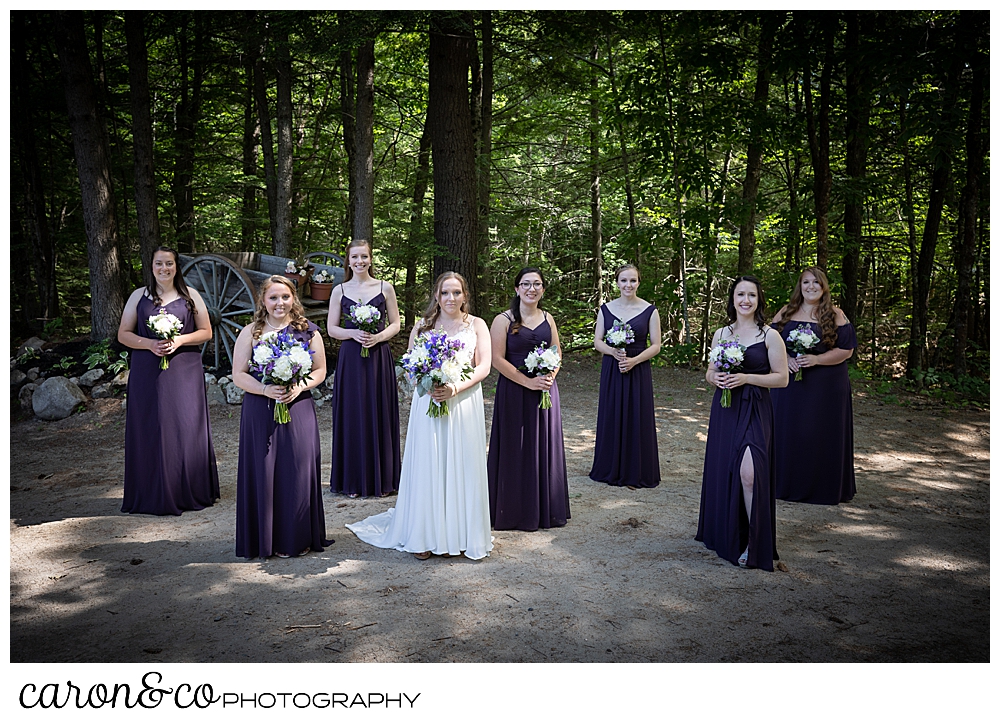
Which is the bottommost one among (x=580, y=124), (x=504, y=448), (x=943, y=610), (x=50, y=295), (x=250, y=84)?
(x=943, y=610)

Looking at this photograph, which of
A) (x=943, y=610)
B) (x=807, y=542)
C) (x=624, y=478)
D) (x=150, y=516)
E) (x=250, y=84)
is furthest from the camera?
(x=250, y=84)

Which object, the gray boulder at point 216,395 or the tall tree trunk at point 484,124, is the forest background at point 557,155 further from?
the gray boulder at point 216,395

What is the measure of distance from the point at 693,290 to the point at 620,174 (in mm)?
3070

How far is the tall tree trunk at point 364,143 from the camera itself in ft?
32.3

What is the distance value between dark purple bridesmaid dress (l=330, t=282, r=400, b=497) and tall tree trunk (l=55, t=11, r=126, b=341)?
6.30 metres

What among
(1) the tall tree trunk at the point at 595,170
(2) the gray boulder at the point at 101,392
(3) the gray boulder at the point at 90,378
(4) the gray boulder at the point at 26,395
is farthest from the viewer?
(1) the tall tree trunk at the point at 595,170

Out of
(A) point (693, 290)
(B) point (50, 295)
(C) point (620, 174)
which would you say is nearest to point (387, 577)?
(A) point (693, 290)

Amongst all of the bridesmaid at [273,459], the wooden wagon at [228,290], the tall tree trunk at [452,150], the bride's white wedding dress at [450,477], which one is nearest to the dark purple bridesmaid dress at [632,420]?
the bride's white wedding dress at [450,477]

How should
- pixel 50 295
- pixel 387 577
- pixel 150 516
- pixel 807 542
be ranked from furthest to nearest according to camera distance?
pixel 50 295
pixel 150 516
pixel 807 542
pixel 387 577

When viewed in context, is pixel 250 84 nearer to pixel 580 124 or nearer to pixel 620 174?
pixel 580 124

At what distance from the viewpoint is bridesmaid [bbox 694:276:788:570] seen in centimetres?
465

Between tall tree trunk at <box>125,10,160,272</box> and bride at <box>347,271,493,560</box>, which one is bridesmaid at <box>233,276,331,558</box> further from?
tall tree trunk at <box>125,10,160,272</box>

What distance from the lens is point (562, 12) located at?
1125cm

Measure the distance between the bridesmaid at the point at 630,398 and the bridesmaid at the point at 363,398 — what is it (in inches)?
81.2
